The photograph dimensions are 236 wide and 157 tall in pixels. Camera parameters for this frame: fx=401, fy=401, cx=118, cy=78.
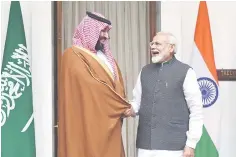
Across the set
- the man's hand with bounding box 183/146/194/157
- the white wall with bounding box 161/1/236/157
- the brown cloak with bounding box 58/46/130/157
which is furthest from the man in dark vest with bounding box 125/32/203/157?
the white wall with bounding box 161/1/236/157

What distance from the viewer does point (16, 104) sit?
3787mm

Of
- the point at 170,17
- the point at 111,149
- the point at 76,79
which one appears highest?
the point at 170,17

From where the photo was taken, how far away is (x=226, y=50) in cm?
407

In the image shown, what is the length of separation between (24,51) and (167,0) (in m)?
1.46

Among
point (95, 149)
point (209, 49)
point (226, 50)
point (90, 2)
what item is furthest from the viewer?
point (90, 2)

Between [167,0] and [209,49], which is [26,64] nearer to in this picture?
[167,0]

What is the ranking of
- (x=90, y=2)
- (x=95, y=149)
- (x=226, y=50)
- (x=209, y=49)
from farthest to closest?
1. (x=90, y=2)
2. (x=226, y=50)
3. (x=209, y=49)
4. (x=95, y=149)

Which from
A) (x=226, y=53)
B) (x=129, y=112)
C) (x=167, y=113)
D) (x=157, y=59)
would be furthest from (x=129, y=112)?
(x=226, y=53)

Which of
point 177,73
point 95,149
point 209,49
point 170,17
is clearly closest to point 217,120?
point 209,49

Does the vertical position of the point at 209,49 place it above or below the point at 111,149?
above

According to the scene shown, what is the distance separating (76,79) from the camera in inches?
101

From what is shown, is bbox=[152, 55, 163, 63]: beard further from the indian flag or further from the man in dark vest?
the indian flag

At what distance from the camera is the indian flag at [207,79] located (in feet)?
12.3

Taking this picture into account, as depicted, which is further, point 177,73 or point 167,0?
point 167,0
